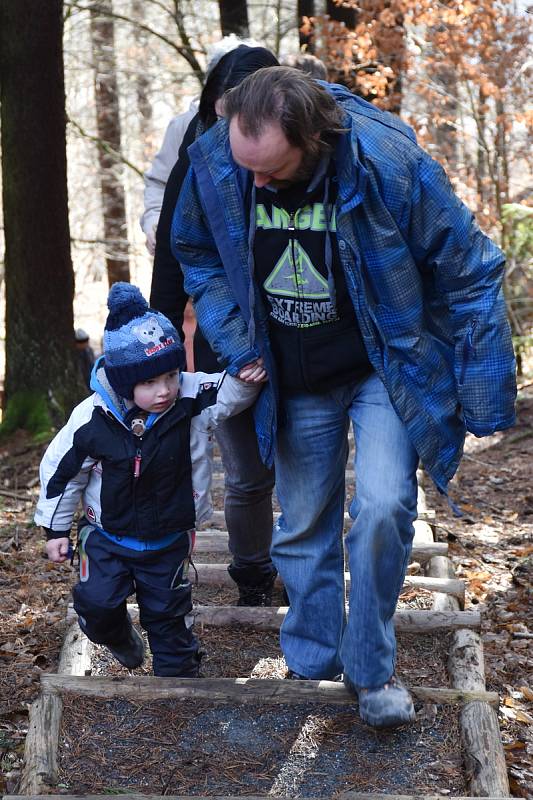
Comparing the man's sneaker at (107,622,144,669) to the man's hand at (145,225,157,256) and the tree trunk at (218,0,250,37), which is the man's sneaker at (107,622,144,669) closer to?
the man's hand at (145,225,157,256)

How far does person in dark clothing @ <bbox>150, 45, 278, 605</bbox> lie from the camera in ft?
13.3

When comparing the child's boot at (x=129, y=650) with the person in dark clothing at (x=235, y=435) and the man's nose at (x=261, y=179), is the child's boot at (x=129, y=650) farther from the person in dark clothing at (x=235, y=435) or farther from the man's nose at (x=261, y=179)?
the man's nose at (x=261, y=179)

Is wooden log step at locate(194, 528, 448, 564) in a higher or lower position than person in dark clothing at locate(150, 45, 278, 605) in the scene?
lower

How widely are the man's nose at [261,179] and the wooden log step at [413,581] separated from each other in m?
2.44

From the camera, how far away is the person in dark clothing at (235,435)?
13.3ft

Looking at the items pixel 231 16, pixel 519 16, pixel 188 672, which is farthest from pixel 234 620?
pixel 231 16

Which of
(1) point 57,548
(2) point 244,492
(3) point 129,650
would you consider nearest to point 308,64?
(2) point 244,492

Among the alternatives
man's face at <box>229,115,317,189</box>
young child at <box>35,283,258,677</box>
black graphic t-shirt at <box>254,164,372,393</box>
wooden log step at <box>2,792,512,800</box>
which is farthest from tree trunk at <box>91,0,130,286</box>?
wooden log step at <box>2,792,512,800</box>

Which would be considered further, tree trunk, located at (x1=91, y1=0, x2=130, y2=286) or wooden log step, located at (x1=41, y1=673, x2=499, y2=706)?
tree trunk, located at (x1=91, y1=0, x2=130, y2=286)

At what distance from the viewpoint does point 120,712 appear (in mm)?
3668

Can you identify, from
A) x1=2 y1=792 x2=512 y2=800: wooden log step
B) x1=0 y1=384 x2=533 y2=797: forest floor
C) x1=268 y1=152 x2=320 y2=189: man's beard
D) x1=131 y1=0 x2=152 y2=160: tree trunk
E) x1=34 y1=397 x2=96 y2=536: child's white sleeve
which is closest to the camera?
x1=2 y1=792 x2=512 y2=800: wooden log step

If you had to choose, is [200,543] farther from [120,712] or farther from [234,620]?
[120,712]

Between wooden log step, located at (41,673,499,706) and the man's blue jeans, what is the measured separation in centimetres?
13

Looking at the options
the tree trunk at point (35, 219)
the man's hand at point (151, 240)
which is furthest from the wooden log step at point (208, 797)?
the tree trunk at point (35, 219)
